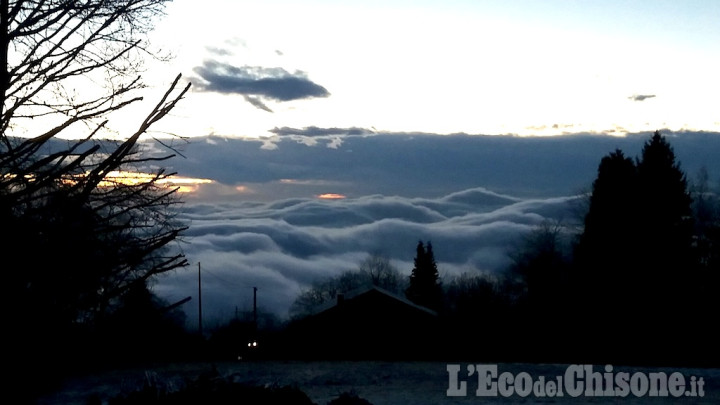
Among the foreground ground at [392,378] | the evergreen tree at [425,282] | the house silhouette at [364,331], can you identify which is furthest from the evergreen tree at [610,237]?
the evergreen tree at [425,282]

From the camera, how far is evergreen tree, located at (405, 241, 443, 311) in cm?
6225

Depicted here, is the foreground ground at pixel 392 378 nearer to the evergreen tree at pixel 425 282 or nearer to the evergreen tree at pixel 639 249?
the evergreen tree at pixel 639 249

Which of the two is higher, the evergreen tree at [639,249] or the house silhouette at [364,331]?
the evergreen tree at [639,249]

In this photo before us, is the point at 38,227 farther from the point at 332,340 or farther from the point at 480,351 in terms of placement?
the point at 332,340

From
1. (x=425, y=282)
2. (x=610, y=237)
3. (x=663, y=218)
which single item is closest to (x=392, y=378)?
(x=610, y=237)

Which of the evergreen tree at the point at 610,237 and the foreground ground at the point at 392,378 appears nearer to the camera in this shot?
the foreground ground at the point at 392,378

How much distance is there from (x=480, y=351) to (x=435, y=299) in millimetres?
37513

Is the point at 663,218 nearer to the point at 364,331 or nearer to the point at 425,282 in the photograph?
the point at 364,331

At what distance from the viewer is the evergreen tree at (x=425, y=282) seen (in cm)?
6225

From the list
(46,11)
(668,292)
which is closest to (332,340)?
(668,292)

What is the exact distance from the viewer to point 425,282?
63344 mm

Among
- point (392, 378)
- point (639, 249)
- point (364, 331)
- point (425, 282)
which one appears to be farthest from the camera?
point (425, 282)

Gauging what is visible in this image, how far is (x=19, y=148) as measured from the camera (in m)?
2.33

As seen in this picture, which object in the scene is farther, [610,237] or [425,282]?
[425,282]
